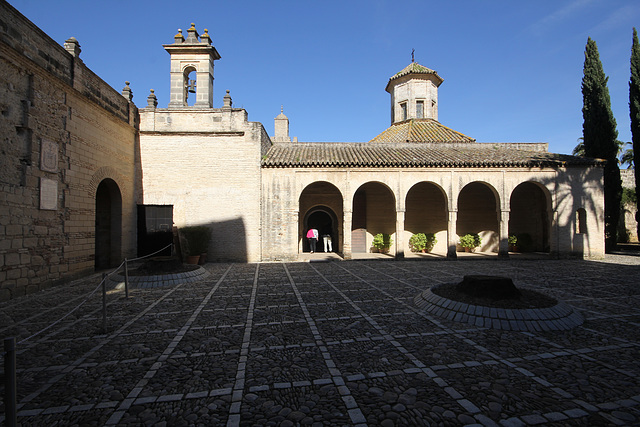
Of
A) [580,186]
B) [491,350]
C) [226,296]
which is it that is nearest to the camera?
[491,350]

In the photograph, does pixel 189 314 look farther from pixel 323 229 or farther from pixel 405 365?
pixel 323 229

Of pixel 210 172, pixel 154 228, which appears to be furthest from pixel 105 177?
pixel 210 172

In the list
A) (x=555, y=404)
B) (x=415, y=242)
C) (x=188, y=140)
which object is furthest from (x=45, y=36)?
(x=415, y=242)

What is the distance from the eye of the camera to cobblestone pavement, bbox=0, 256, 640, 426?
114 inches

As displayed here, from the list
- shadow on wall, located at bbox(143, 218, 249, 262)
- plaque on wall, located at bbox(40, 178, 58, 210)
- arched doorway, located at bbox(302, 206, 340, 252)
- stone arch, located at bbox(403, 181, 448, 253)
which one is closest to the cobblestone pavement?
plaque on wall, located at bbox(40, 178, 58, 210)

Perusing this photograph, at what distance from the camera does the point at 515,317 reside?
206 inches

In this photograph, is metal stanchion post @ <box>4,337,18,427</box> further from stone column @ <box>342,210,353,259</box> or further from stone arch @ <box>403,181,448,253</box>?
stone arch @ <box>403,181,448,253</box>

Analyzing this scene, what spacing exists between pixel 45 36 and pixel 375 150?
13.9 m

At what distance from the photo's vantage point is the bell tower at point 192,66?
13359 mm

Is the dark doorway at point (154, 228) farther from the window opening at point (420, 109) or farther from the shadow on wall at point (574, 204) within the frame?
the window opening at point (420, 109)

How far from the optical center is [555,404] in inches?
118

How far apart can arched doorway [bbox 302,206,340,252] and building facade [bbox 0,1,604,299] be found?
0.08 metres

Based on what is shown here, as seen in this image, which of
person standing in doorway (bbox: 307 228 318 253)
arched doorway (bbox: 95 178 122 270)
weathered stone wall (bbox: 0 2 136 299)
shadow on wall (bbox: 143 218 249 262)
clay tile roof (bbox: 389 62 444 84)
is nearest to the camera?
weathered stone wall (bbox: 0 2 136 299)

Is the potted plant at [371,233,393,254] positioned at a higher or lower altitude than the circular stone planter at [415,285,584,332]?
higher
